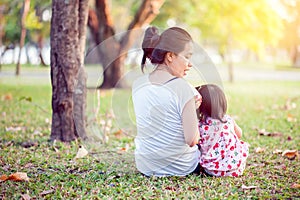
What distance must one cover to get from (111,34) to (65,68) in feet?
22.6

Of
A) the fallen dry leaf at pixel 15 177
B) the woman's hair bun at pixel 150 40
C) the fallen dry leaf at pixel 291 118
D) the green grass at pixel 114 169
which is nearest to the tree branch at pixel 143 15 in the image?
the fallen dry leaf at pixel 291 118

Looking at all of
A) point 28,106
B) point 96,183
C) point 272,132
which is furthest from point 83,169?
point 28,106

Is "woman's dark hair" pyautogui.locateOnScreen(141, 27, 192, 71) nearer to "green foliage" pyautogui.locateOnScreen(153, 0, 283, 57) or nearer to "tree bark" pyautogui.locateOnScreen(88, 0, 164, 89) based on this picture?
"tree bark" pyautogui.locateOnScreen(88, 0, 164, 89)

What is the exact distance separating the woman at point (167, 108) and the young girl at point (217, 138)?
0.11 meters

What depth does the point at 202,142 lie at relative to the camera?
142 inches

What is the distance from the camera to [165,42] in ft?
11.1

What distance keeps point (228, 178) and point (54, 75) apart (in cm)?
210

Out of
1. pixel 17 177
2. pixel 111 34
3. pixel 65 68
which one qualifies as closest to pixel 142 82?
pixel 17 177

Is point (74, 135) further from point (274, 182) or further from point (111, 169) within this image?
point (274, 182)

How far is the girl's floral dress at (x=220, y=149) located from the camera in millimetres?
3531

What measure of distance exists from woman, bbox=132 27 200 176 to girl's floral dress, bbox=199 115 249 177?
97 millimetres

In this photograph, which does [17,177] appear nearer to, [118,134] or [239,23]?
[118,134]

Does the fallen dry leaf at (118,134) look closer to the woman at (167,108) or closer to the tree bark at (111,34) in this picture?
the woman at (167,108)

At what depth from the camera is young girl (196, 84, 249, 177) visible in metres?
3.52
